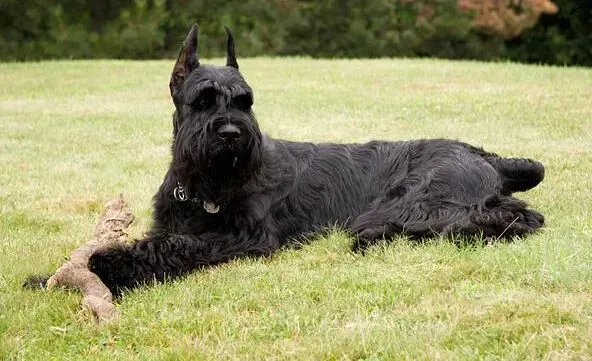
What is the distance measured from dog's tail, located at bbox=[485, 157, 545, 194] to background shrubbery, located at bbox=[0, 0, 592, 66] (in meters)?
19.4

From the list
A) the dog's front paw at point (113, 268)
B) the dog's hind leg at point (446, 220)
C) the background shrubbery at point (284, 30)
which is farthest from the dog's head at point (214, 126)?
the background shrubbery at point (284, 30)

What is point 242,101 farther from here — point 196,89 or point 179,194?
point 179,194

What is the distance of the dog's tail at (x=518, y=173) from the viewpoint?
645 cm

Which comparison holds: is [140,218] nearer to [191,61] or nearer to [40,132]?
[191,61]

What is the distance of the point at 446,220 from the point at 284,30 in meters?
20.9

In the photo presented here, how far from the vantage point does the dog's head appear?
5.26 metres

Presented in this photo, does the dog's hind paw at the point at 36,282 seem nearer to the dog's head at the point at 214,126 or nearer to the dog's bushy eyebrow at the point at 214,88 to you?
the dog's head at the point at 214,126

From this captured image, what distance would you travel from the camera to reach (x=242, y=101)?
18.0ft

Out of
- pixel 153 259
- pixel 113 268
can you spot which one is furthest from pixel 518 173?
pixel 113 268

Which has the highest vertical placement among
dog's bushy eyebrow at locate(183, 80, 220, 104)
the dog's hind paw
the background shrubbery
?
dog's bushy eyebrow at locate(183, 80, 220, 104)

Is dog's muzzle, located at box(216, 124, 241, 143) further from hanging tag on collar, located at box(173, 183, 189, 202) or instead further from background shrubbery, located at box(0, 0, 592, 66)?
background shrubbery, located at box(0, 0, 592, 66)

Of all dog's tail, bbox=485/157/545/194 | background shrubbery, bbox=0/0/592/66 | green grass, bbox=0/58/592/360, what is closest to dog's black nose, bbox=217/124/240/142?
green grass, bbox=0/58/592/360

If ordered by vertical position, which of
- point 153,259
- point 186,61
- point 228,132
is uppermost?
point 186,61

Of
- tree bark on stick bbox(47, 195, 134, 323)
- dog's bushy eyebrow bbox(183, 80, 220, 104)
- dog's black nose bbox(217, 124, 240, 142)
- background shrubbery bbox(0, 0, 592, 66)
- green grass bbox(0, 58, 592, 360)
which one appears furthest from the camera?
background shrubbery bbox(0, 0, 592, 66)
